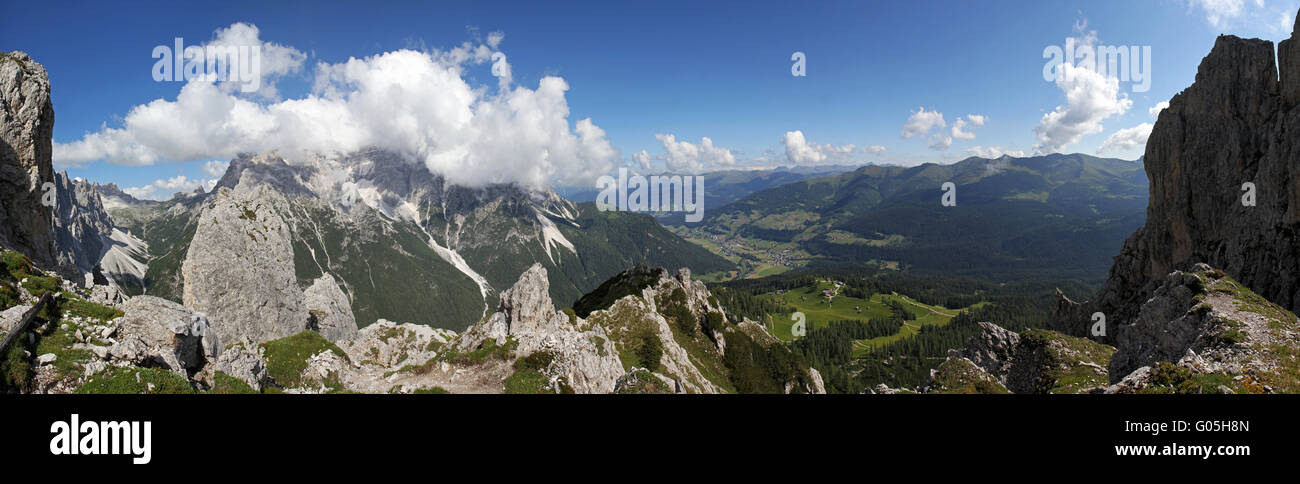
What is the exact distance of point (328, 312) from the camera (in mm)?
60656

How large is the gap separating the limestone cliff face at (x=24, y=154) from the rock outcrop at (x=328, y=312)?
23.6m

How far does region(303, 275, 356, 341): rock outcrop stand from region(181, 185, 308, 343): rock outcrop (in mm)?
1813

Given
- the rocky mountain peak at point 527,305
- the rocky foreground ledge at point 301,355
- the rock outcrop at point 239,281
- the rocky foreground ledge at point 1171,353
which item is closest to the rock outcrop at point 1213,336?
the rocky foreground ledge at point 1171,353

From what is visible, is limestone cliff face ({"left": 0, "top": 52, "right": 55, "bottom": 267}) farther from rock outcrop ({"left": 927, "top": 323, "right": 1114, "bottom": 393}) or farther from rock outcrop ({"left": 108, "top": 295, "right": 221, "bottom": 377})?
rock outcrop ({"left": 927, "top": 323, "right": 1114, "bottom": 393})

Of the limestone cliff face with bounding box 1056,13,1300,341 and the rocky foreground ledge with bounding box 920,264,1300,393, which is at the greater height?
the limestone cliff face with bounding box 1056,13,1300,341

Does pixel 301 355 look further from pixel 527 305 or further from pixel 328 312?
pixel 527 305

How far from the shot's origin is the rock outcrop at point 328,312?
188ft

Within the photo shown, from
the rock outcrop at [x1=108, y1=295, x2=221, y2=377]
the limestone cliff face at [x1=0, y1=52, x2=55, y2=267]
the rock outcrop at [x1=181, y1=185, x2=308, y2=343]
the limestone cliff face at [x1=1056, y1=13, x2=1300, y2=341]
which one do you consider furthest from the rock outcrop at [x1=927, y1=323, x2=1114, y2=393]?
the limestone cliff face at [x1=0, y1=52, x2=55, y2=267]

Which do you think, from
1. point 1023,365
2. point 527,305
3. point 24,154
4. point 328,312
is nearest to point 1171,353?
point 1023,365

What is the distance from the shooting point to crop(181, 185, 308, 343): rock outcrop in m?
50.9

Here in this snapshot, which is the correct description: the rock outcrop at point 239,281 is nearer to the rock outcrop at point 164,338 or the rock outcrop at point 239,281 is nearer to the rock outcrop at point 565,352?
the rock outcrop at point 565,352

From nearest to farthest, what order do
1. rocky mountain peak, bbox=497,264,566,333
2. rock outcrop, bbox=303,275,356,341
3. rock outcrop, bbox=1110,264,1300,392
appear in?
rock outcrop, bbox=1110,264,1300,392
rock outcrop, bbox=303,275,356,341
rocky mountain peak, bbox=497,264,566,333

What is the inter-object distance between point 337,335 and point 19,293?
42748 millimetres
